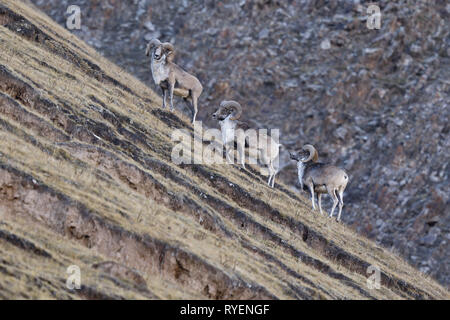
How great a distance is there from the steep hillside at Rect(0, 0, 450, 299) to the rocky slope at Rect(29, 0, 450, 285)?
48.9 feet

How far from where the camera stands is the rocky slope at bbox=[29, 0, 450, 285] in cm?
4247

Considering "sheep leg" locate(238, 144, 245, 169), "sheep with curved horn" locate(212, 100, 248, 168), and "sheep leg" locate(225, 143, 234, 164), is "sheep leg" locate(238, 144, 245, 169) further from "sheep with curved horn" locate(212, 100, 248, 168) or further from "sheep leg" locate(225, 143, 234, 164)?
"sheep leg" locate(225, 143, 234, 164)

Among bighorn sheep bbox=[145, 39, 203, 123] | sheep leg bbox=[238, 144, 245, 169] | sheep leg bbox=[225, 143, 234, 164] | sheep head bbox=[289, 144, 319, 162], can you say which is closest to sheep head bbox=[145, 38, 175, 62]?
bighorn sheep bbox=[145, 39, 203, 123]

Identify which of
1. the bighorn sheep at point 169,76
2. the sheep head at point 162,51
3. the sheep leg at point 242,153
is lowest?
the sheep leg at point 242,153

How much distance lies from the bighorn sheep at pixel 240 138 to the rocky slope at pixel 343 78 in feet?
47.2

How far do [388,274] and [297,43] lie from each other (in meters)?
31.0

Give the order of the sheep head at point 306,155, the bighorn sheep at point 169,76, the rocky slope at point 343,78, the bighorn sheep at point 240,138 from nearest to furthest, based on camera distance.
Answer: the bighorn sheep at point 240,138 → the sheep head at point 306,155 → the bighorn sheep at point 169,76 → the rocky slope at point 343,78

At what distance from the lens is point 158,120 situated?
27531 mm

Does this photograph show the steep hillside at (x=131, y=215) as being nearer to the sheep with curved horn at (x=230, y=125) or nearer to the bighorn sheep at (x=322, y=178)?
the bighorn sheep at (x=322, y=178)

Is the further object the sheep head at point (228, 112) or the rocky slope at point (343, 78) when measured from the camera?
the rocky slope at point (343, 78)

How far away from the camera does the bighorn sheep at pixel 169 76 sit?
28484 mm

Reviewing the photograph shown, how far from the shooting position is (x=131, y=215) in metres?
17.3

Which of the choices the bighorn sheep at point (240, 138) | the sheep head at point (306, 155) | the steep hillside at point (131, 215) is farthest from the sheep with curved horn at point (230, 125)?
the sheep head at point (306, 155)

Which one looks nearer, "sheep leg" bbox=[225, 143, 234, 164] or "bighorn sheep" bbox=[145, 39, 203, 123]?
"sheep leg" bbox=[225, 143, 234, 164]
